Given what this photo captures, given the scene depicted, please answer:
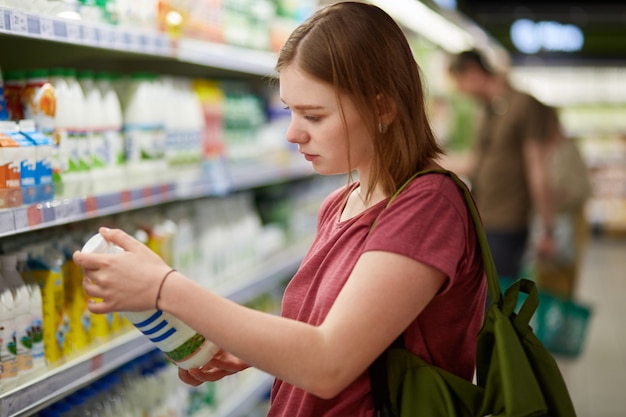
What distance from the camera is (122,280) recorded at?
4.34ft

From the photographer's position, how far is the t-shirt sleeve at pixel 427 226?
52.9 inches

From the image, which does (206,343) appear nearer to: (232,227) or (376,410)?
(376,410)

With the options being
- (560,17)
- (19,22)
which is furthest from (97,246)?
(560,17)

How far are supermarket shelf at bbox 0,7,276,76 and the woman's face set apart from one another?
13.2 inches

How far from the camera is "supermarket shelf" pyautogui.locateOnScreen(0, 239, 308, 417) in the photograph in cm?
177

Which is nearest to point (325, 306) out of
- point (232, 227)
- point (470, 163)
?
point (232, 227)

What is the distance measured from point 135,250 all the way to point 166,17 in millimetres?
1491

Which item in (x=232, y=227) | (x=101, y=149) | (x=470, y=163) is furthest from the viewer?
(x=470, y=163)

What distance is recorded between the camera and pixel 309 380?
1316mm

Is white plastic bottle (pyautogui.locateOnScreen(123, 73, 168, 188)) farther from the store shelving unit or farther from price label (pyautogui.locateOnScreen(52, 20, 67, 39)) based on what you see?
price label (pyautogui.locateOnScreen(52, 20, 67, 39))

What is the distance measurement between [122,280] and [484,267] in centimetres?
62

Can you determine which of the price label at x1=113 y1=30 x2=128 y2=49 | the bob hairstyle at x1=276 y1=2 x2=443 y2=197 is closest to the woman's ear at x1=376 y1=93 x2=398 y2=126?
the bob hairstyle at x1=276 y1=2 x2=443 y2=197

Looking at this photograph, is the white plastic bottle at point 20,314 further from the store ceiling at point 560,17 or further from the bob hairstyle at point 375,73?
the store ceiling at point 560,17

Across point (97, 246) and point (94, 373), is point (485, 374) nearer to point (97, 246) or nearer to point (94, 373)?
point (97, 246)
